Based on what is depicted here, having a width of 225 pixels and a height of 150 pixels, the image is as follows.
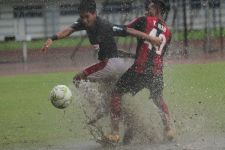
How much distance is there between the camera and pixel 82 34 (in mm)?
29422

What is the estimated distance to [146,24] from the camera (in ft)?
29.7

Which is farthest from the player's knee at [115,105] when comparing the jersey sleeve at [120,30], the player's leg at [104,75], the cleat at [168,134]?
the jersey sleeve at [120,30]

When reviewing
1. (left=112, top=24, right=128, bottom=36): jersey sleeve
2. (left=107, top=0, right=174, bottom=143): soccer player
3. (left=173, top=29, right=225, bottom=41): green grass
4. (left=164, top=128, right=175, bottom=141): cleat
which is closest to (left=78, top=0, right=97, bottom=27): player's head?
(left=112, top=24, right=128, bottom=36): jersey sleeve

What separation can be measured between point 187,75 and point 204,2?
31.6ft

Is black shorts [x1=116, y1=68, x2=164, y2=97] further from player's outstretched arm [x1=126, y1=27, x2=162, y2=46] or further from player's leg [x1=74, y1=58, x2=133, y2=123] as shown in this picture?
player's outstretched arm [x1=126, y1=27, x2=162, y2=46]

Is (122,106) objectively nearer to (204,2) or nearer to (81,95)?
(81,95)

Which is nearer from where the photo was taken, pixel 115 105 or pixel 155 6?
pixel 115 105

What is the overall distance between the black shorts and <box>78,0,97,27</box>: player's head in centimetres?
80

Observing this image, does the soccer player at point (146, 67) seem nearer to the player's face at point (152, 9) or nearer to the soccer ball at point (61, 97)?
the player's face at point (152, 9)

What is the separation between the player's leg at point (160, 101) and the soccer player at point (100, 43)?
421mm

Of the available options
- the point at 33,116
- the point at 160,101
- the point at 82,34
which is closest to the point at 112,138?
the point at 160,101

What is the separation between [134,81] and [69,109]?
2983 mm

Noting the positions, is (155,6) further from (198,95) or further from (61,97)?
(198,95)

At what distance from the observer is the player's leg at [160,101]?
29.9ft
